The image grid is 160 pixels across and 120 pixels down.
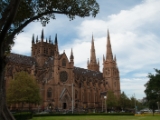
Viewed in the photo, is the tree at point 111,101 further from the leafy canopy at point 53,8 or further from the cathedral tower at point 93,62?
the leafy canopy at point 53,8

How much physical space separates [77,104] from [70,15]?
8457 centimetres

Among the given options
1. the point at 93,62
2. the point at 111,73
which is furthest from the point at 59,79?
the point at 93,62

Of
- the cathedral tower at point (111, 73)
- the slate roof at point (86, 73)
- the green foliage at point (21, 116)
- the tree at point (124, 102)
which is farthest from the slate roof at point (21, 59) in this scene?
the green foliage at point (21, 116)

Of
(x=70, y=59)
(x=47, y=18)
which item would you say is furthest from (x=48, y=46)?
(x=47, y=18)

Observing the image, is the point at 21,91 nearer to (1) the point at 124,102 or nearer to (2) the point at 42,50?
(2) the point at 42,50

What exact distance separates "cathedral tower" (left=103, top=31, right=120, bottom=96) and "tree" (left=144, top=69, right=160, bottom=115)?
2445 inches

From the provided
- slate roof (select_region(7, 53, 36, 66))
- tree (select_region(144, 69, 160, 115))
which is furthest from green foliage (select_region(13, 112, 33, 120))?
slate roof (select_region(7, 53, 36, 66))

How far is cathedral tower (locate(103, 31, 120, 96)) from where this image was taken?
132 metres

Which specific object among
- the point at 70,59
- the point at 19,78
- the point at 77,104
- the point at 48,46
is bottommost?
the point at 77,104

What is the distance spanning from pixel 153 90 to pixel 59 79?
122 ft

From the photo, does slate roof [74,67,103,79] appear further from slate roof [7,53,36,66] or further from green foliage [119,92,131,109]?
slate roof [7,53,36,66]

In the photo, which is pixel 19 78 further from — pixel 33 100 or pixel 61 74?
pixel 61 74

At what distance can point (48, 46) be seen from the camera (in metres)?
106

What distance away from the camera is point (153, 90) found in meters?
67.1
